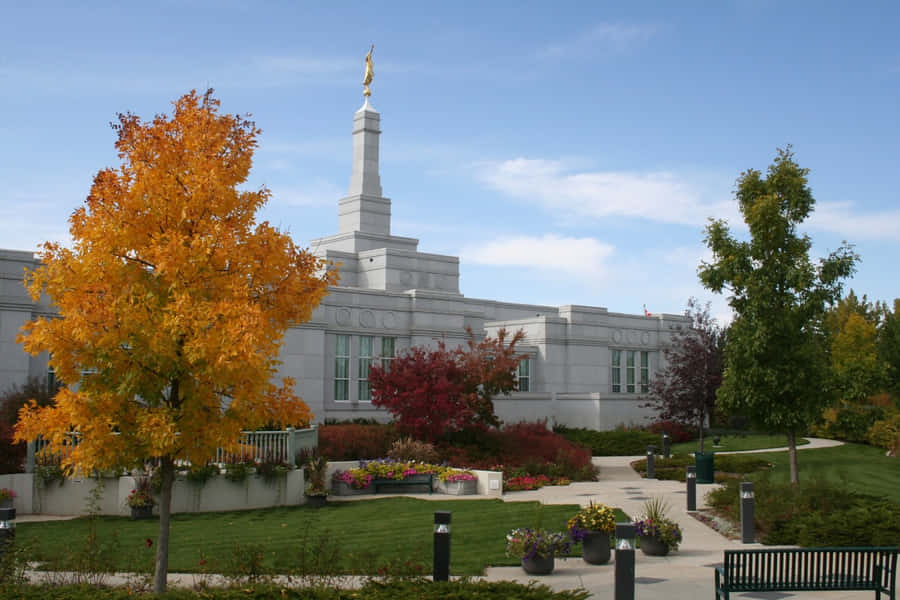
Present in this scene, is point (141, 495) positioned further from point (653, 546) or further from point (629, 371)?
Answer: point (629, 371)

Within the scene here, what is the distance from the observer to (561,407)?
37.4 metres

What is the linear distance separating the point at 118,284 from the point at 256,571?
12.9 feet

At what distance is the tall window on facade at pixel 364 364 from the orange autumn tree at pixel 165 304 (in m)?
21.4

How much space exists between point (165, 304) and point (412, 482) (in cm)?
1298

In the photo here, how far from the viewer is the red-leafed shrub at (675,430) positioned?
1395 inches

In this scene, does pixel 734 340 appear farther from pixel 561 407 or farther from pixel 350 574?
pixel 561 407

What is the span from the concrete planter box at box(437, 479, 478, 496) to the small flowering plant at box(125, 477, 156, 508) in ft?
23.2

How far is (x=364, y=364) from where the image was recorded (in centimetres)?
3172

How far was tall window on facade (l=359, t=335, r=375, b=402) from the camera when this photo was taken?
31547 mm

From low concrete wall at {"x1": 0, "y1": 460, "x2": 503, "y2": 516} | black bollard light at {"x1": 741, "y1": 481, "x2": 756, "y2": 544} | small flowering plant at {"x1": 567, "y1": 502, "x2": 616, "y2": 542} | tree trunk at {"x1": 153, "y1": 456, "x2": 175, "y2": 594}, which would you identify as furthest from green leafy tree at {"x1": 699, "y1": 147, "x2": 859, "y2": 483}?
tree trunk at {"x1": 153, "y1": 456, "x2": 175, "y2": 594}

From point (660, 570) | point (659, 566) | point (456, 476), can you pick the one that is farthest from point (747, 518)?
point (456, 476)

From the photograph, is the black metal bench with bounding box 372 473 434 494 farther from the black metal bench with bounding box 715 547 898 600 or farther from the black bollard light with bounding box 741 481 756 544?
the black metal bench with bounding box 715 547 898 600

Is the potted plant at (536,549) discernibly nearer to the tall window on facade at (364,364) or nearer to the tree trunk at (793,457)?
the tree trunk at (793,457)

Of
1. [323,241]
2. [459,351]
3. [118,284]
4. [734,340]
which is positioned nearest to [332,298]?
[459,351]
